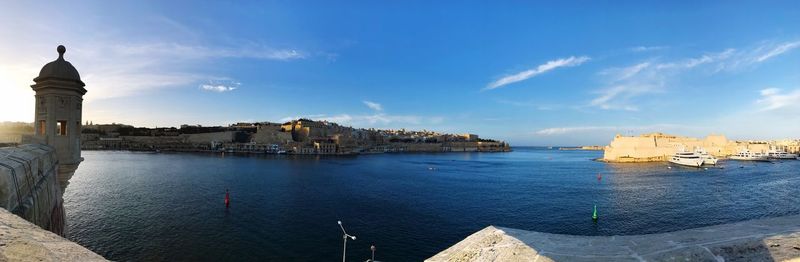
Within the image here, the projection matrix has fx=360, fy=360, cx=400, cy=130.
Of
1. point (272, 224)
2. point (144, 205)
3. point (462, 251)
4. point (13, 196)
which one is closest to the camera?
point (13, 196)

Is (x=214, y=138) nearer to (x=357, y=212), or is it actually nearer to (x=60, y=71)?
(x=357, y=212)

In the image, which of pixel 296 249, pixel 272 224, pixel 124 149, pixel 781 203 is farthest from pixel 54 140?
pixel 124 149

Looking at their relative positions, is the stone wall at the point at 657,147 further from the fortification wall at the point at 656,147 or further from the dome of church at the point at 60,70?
the dome of church at the point at 60,70

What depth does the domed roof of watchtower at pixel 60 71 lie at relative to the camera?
42.6 feet

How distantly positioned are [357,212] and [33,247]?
29255mm

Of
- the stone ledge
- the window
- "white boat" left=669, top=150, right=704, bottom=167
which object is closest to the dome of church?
the window

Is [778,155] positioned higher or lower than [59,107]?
lower

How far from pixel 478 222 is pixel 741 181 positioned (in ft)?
160

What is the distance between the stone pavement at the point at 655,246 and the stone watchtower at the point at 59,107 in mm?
14826

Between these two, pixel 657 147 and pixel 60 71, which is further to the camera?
pixel 657 147

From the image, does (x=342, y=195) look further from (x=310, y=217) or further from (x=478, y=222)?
(x=478, y=222)

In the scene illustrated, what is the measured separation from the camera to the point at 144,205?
32.5 metres

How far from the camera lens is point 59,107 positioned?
44.3ft

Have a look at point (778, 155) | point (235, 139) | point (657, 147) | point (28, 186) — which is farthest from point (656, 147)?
point (235, 139)
